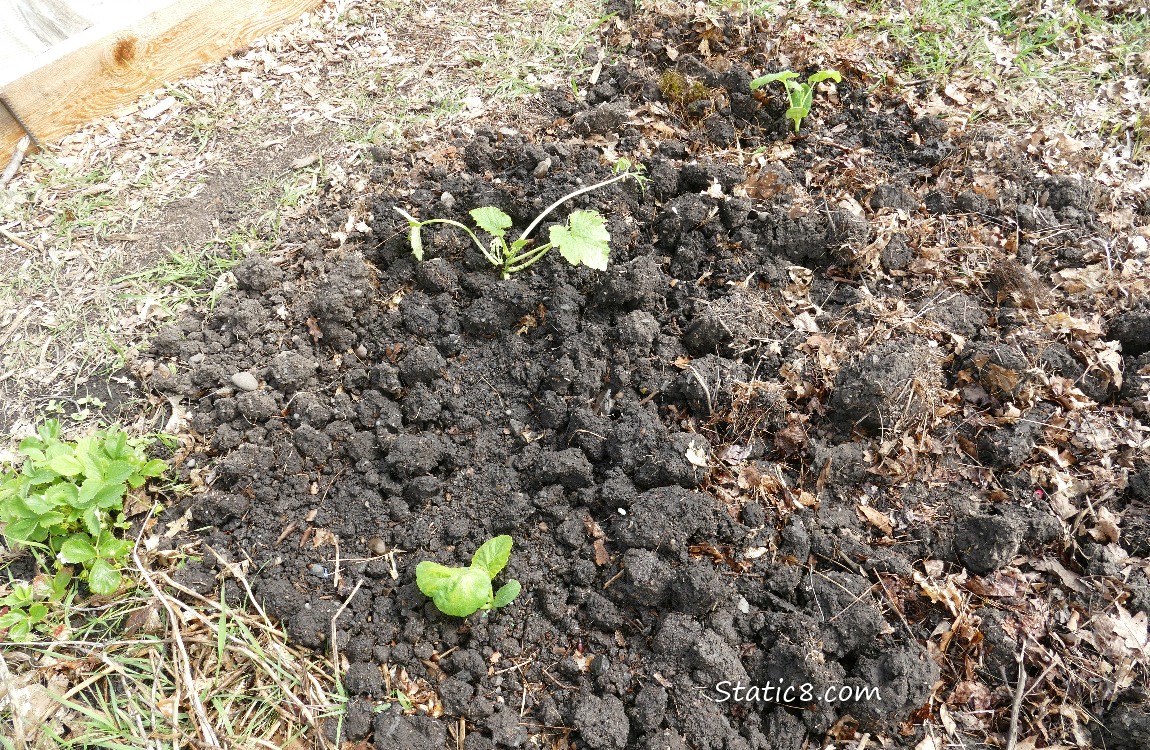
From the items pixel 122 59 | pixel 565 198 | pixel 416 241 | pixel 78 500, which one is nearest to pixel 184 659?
pixel 78 500

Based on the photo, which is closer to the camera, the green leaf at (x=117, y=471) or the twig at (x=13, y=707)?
the twig at (x=13, y=707)

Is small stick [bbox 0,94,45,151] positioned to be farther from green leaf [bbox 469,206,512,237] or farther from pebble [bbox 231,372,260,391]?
green leaf [bbox 469,206,512,237]

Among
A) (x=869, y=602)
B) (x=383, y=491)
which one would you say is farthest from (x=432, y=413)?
(x=869, y=602)

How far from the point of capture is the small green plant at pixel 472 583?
200 cm

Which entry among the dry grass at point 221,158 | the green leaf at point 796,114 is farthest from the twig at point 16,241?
the green leaf at point 796,114

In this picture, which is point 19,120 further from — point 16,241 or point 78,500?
point 78,500

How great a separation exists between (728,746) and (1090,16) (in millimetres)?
4911

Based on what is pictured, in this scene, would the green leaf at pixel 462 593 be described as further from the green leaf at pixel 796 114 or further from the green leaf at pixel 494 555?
the green leaf at pixel 796 114

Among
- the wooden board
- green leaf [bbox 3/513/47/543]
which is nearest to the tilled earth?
green leaf [bbox 3/513/47/543]

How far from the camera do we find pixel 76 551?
2.20 metres

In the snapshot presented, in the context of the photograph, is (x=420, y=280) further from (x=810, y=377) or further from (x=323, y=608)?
(x=810, y=377)

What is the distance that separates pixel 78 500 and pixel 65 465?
0.45 feet

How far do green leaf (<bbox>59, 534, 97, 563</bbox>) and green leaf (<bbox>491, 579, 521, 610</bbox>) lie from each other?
1.33 m

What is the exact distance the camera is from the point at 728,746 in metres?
1.88
